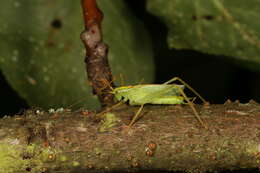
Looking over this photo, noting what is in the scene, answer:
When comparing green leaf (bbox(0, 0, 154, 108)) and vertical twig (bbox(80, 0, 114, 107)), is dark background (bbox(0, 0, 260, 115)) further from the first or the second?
vertical twig (bbox(80, 0, 114, 107))

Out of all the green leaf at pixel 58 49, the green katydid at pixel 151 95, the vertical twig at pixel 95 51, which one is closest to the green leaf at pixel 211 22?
the green leaf at pixel 58 49

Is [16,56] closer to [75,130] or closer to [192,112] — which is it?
[75,130]

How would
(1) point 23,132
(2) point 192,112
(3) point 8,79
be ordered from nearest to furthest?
(1) point 23,132 < (2) point 192,112 < (3) point 8,79

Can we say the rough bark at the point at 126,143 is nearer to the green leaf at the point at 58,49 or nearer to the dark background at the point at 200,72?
the green leaf at the point at 58,49

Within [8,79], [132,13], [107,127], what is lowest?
[107,127]

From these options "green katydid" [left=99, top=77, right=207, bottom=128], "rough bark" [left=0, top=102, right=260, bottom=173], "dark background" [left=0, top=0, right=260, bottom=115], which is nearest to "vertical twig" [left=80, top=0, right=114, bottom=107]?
"green katydid" [left=99, top=77, right=207, bottom=128]

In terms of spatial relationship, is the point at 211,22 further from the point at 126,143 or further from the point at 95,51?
the point at 126,143

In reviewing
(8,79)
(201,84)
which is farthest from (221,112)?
(201,84)
